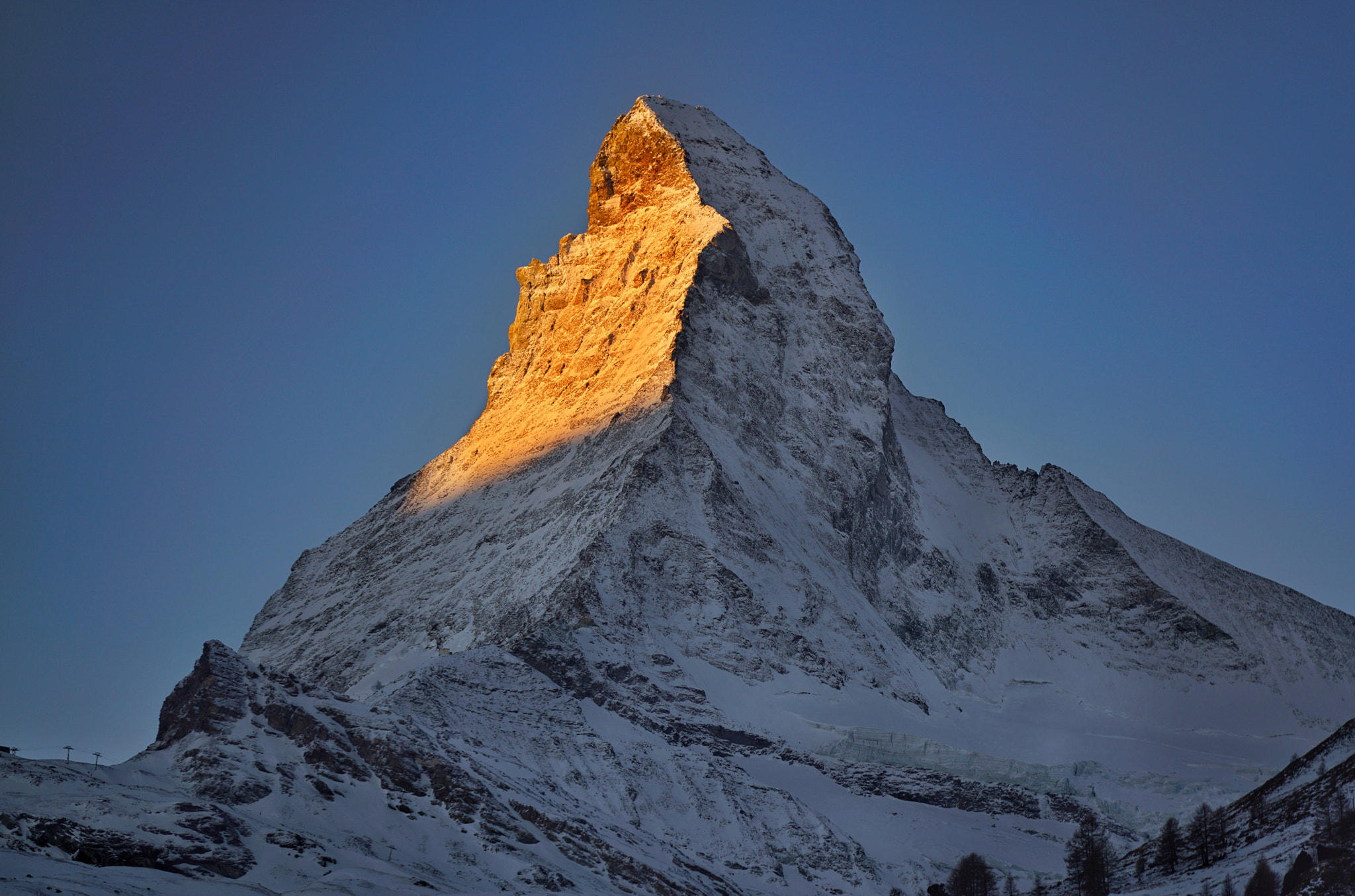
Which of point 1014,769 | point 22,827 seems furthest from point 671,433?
point 22,827

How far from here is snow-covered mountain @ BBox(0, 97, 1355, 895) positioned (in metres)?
88.2

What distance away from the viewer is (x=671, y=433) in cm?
15700

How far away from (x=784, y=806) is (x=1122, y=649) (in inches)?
3007

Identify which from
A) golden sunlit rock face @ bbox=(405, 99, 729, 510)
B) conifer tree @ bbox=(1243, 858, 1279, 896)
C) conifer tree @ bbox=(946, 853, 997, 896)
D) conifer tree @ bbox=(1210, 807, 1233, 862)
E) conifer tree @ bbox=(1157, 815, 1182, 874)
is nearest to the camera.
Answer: conifer tree @ bbox=(1243, 858, 1279, 896)

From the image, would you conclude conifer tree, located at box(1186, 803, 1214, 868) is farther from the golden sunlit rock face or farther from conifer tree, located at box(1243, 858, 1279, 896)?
the golden sunlit rock face

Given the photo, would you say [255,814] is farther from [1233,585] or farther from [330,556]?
[1233,585]

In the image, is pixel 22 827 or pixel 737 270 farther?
pixel 737 270

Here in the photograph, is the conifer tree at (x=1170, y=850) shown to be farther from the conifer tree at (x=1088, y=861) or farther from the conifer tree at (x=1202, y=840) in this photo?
the conifer tree at (x=1088, y=861)

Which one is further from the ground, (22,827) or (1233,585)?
(1233,585)

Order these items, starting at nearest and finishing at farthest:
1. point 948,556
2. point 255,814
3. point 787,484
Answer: point 255,814 → point 787,484 → point 948,556


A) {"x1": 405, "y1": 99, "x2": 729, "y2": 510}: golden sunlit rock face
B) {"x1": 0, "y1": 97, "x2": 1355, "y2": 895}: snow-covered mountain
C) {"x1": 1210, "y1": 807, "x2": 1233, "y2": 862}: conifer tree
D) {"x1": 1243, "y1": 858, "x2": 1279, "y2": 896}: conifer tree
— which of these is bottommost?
{"x1": 1243, "y1": 858, "x2": 1279, "y2": 896}: conifer tree

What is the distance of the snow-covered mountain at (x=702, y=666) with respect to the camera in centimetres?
8825

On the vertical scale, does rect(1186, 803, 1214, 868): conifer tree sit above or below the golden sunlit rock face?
below

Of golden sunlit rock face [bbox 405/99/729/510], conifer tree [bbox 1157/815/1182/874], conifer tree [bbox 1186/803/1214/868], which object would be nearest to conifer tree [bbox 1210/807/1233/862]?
conifer tree [bbox 1186/803/1214/868]
